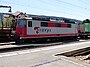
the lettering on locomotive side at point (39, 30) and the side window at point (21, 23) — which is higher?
the side window at point (21, 23)

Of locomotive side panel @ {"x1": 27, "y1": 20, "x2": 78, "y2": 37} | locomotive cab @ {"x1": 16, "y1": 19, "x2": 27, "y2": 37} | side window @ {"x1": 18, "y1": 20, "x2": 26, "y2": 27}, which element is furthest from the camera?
locomotive side panel @ {"x1": 27, "y1": 20, "x2": 78, "y2": 37}

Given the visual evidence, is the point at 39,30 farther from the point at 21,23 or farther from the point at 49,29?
the point at 21,23

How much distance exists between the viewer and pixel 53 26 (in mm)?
32875

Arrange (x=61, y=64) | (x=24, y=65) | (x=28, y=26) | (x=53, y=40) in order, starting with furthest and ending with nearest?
(x=53, y=40)
(x=28, y=26)
(x=61, y=64)
(x=24, y=65)

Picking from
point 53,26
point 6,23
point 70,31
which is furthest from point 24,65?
point 70,31

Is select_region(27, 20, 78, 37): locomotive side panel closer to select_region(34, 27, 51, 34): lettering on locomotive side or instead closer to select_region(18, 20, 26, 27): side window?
select_region(34, 27, 51, 34): lettering on locomotive side

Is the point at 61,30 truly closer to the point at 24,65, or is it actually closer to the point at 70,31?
the point at 70,31

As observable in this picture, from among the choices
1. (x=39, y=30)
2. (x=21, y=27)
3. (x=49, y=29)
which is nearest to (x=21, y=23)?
(x=21, y=27)

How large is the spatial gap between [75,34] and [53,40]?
7139mm

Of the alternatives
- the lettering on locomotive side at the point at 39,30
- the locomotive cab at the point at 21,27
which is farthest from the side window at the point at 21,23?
the lettering on locomotive side at the point at 39,30

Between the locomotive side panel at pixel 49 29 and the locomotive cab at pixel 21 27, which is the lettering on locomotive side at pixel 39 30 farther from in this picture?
the locomotive cab at pixel 21 27

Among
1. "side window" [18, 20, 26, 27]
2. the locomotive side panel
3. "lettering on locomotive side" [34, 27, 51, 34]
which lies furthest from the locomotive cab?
"lettering on locomotive side" [34, 27, 51, 34]

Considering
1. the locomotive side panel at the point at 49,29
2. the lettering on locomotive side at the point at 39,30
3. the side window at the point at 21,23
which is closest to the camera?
the side window at the point at 21,23

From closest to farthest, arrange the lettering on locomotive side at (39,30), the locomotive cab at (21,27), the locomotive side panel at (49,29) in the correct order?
A: the locomotive cab at (21,27) < the locomotive side panel at (49,29) < the lettering on locomotive side at (39,30)
